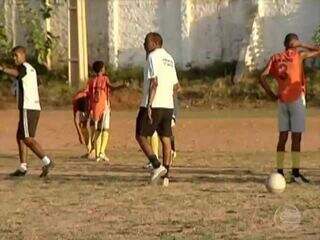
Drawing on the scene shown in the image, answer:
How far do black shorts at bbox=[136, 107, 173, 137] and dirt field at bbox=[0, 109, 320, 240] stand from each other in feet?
2.05

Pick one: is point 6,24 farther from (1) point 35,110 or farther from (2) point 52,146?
(1) point 35,110

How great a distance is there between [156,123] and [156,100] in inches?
10.8

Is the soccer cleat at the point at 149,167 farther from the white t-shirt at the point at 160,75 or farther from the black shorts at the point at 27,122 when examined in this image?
the black shorts at the point at 27,122

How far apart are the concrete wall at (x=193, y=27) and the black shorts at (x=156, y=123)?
15687mm

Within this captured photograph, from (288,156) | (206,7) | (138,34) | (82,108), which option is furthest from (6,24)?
(288,156)

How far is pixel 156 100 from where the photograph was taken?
11883 millimetres

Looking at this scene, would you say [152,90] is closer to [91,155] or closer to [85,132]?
[91,155]

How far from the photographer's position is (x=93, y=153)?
16031 millimetres

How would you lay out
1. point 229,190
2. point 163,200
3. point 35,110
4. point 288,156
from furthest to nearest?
point 288,156
point 35,110
point 229,190
point 163,200

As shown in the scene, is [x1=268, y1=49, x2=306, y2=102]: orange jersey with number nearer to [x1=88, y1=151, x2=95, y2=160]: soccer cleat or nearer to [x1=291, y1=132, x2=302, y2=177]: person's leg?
[x1=291, y1=132, x2=302, y2=177]: person's leg

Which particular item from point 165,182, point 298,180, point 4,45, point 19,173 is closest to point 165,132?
point 165,182

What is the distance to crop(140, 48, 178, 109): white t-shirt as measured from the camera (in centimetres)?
1185

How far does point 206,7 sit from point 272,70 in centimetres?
1627

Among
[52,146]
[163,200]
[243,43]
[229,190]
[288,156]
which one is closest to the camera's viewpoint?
[163,200]
